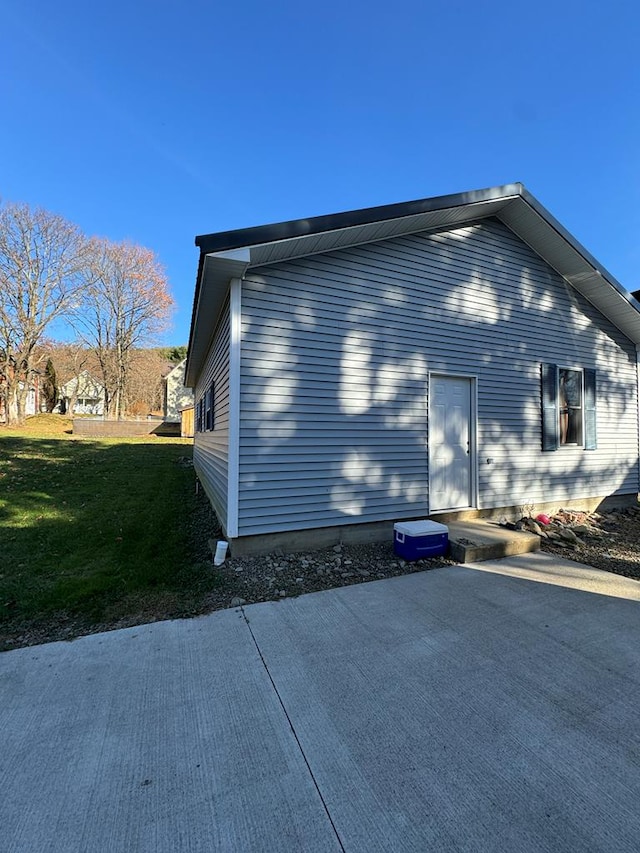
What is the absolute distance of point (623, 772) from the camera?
1.77 meters

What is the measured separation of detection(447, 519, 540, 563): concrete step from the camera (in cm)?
463

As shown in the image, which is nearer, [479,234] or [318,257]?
[318,257]

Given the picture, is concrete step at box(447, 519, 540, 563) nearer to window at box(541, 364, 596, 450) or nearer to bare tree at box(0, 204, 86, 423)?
window at box(541, 364, 596, 450)

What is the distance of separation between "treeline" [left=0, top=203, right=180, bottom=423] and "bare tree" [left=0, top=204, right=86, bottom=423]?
5cm

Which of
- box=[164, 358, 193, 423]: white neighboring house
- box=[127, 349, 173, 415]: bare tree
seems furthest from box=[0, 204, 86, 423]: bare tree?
box=[164, 358, 193, 423]: white neighboring house

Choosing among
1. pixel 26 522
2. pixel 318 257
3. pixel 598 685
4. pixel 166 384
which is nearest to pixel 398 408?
pixel 318 257

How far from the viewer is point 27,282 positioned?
23797 mm

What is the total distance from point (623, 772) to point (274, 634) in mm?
2069

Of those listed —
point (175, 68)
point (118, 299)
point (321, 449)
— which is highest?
point (118, 299)

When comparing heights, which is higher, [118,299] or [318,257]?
[118,299]

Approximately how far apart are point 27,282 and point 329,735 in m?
29.6

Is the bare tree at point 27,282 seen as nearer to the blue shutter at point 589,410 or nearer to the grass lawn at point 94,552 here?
the grass lawn at point 94,552

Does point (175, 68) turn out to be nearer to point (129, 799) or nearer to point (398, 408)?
point (398, 408)

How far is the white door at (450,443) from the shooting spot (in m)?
5.69
